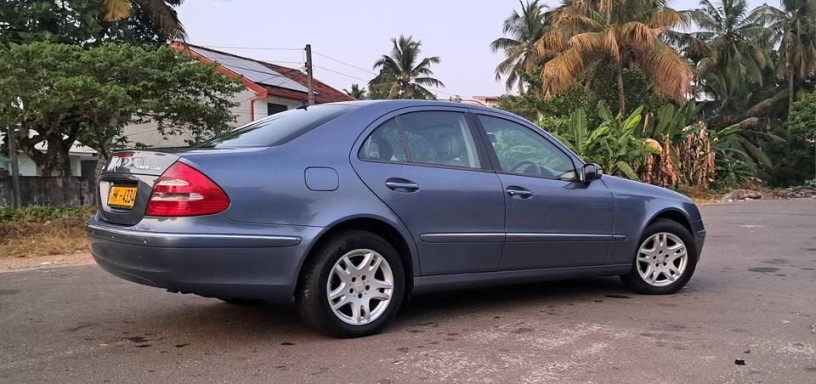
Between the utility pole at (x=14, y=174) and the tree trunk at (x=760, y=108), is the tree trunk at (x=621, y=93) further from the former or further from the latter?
the utility pole at (x=14, y=174)

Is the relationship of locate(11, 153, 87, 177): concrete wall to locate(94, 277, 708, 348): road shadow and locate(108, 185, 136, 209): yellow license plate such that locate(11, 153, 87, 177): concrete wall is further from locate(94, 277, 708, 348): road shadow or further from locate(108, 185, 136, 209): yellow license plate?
locate(108, 185, 136, 209): yellow license plate

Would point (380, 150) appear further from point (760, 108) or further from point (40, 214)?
point (760, 108)

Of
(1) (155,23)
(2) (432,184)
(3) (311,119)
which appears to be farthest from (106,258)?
(1) (155,23)

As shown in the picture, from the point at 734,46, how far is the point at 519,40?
40.6ft

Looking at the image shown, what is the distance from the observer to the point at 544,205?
5.26 metres

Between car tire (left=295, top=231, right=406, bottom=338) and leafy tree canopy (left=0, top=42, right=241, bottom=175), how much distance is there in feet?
32.5

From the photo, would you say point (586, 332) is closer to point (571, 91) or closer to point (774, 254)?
point (774, 254)

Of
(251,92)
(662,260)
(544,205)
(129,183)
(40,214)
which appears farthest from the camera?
(251,92)

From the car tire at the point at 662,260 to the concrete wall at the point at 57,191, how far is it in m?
12.2

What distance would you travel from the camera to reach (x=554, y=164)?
5.58 m

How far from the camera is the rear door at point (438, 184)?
15.1ft

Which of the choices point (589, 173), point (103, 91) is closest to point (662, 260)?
point (589, 173)

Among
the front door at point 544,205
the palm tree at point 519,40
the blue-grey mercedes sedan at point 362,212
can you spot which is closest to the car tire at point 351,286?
the blue-grey mercedes sedan at point 362,212

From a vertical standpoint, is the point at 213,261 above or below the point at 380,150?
below
